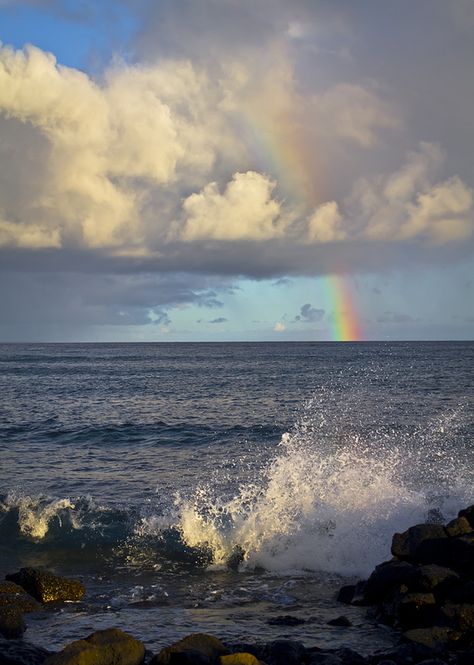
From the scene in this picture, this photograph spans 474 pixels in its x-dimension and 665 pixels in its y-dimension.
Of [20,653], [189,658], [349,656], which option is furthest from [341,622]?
[20,653]

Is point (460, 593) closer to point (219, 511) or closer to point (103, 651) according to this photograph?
point (103, 651)

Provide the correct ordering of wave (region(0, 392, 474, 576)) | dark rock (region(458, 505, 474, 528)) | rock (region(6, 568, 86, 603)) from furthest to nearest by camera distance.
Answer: wave (region(0, 392, 474, 576)), dark rock (region(458, 505, 474, 528)), rock (region(6, 568, 86, 603))

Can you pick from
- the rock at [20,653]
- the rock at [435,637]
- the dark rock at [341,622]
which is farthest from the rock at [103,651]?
the rock at [435,637]

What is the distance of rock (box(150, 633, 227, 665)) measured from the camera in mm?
8305

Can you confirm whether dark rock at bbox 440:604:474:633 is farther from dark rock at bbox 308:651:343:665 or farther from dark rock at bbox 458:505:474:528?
dark rock at bbox 458:505:474:528

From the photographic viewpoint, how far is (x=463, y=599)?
9977 millimetres

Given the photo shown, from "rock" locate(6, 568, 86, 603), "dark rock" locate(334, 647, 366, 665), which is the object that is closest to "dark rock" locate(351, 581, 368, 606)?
"dark rock" locate(334, 647, 366, 665)

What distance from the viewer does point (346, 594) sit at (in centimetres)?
1167

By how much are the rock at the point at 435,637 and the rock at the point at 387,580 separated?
4.05 feet

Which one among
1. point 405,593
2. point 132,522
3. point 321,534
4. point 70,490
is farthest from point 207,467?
point 405,593

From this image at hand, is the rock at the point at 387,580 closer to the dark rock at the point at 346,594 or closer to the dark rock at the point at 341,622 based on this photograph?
the dark rock at the point at 346,594

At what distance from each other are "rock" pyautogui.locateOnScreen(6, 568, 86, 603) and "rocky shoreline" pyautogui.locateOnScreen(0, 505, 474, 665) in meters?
0.02

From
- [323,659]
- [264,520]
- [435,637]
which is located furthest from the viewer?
[264,520]

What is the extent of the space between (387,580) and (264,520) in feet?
16.6
